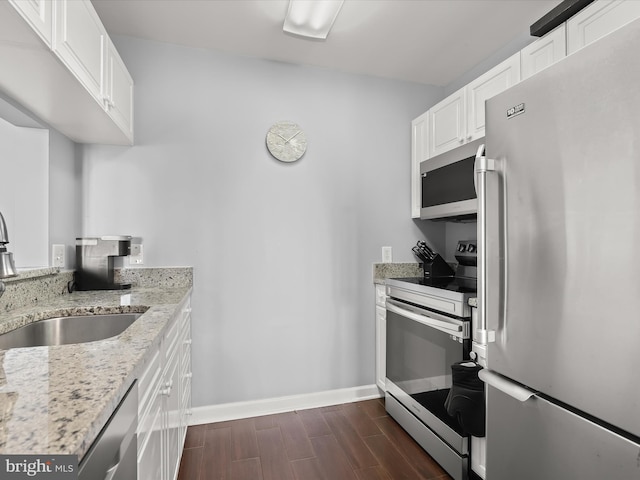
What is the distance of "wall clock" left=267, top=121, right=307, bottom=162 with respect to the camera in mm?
2510

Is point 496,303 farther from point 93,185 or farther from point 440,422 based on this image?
point 93,185

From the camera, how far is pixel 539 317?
1.06m

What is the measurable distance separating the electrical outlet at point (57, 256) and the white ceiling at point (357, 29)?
140cm

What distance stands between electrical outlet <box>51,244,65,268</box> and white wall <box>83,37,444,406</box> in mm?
277

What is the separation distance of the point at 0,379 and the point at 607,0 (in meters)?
2.30

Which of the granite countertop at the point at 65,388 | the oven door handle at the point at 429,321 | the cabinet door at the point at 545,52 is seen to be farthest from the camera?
the oven door handle at the point at 429,321

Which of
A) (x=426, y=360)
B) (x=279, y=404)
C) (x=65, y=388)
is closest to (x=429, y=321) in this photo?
(x=426, y=360)

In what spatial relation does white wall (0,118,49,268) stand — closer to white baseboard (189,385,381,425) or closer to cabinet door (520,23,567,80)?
white baseboard (189,385,381,425)

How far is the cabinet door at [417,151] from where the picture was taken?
8.75 feet

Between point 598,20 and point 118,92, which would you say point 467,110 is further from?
point 118,92

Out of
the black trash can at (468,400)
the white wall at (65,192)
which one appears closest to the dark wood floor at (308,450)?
the black trash can at (468,400)

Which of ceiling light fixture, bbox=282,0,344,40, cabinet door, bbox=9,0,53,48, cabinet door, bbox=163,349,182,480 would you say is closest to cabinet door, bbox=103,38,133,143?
cabinet door, bbox=9,0,53,48

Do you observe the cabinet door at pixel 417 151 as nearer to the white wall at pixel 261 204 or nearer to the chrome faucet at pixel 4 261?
the white wall at pixel 261 204

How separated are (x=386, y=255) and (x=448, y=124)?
42.1 inches
